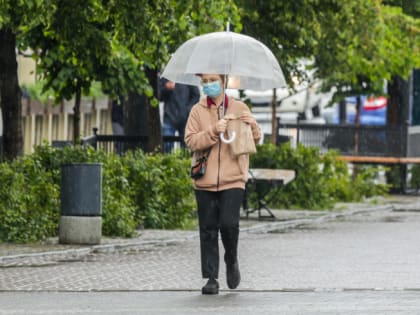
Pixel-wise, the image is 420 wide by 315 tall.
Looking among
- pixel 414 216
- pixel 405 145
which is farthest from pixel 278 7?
pixel 405 145

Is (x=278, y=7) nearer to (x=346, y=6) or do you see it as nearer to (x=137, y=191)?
(x=346, y=6)

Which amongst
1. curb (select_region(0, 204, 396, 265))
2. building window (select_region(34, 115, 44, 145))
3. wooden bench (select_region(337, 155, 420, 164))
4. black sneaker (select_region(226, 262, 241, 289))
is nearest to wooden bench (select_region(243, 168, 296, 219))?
curb (select_region(0, 204, 396, 265))

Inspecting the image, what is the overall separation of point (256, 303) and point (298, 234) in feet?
30.2

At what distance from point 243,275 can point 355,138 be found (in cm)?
2174

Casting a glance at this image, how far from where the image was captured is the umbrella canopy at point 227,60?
12.9 meters

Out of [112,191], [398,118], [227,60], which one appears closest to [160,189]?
[112,191]

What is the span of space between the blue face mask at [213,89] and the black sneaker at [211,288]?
53.5 inches

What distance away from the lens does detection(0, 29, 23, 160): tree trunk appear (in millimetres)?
21312

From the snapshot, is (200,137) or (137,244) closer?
(200,137)

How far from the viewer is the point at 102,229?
19875mm

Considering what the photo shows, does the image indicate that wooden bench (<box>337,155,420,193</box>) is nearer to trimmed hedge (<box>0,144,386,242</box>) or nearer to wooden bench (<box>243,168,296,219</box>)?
trimmed hedge (<box>0,144,386,242</box>)

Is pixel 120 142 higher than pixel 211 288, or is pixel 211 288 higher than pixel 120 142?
pixel 120 142

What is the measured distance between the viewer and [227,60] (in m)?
12.9

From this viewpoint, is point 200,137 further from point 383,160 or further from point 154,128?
point 383,160
